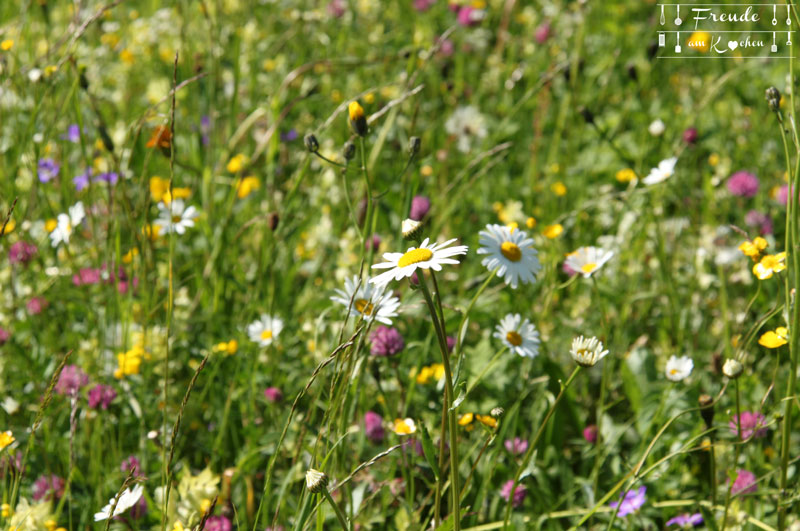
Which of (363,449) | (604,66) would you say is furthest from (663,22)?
(363,449)

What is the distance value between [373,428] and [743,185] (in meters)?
1.31

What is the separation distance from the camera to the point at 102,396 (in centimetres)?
137

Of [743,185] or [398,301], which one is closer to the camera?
[398,301]

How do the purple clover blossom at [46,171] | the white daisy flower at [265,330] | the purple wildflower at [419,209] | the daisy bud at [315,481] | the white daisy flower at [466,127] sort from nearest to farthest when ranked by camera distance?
the daisy bud at [315,481], the white daisy flower at [265,330], the purple wildflower at [419,209], the purple clover blossom at [46,171], the white daisy flower at [466,127]

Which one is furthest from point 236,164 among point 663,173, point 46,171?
point 663,173

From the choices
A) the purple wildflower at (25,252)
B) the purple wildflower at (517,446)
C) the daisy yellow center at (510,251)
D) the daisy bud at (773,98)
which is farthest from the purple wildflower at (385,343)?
the purple wildflower at (25,252)

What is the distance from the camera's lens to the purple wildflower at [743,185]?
2.04 m

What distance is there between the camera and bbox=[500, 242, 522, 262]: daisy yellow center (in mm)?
997

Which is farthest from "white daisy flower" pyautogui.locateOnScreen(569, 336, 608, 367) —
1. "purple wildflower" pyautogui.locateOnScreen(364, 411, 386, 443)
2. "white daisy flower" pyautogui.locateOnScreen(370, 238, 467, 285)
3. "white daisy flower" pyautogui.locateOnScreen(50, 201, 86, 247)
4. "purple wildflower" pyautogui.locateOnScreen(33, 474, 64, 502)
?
"white daisy flower" pyautogui.locateOnScreen(50, 201, 86, 247)

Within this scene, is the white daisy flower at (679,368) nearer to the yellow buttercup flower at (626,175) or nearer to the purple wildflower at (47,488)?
the yellow buttercup flower at (626,175)

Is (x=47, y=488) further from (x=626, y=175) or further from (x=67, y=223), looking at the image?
(x=626, y=175)

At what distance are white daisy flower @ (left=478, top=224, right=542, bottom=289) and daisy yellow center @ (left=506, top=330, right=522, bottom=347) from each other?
0.54ft

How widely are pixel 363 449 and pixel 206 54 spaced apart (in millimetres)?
1704

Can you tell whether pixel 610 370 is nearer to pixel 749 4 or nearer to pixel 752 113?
pixel 752 113
